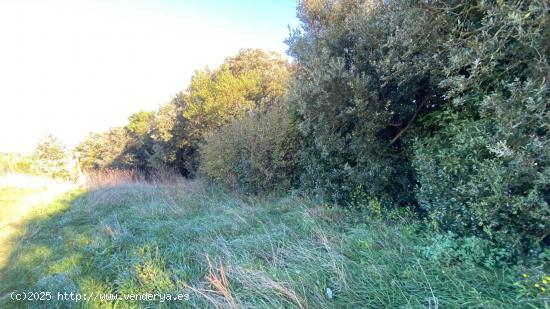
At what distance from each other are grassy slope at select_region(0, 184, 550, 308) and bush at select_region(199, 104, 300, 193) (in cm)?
94

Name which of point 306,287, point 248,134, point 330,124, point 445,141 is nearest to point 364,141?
point 330,124

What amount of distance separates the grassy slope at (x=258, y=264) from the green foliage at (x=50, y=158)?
2011 centimetres

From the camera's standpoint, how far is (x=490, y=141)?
2.39 m

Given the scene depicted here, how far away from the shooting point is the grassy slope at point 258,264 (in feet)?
7.16

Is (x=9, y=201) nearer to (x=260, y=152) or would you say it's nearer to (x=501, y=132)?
(x=260, y=152)

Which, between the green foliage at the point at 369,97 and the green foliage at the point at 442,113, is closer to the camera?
the green foliage at the point at 442,113

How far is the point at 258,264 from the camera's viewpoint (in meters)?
2.98

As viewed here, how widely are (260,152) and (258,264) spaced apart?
403 cm

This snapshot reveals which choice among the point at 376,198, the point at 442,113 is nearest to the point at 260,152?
the point at 376,198

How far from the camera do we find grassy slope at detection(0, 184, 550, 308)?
7.16ft

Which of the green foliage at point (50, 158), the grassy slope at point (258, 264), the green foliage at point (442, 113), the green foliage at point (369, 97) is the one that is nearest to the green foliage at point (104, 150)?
the green foliage at point (50, 158)

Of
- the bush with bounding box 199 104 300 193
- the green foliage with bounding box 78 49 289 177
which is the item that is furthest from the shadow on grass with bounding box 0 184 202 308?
the green foliage with bounding box 78 49 289 177

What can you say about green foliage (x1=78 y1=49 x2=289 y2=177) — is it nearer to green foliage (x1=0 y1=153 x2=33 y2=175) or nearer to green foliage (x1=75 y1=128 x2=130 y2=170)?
green foliage (x1=75 y1=128 x2=130 y2=170)

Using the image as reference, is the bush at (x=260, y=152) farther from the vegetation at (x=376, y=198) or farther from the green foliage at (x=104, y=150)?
the green foliage at (x=104, y=150)
